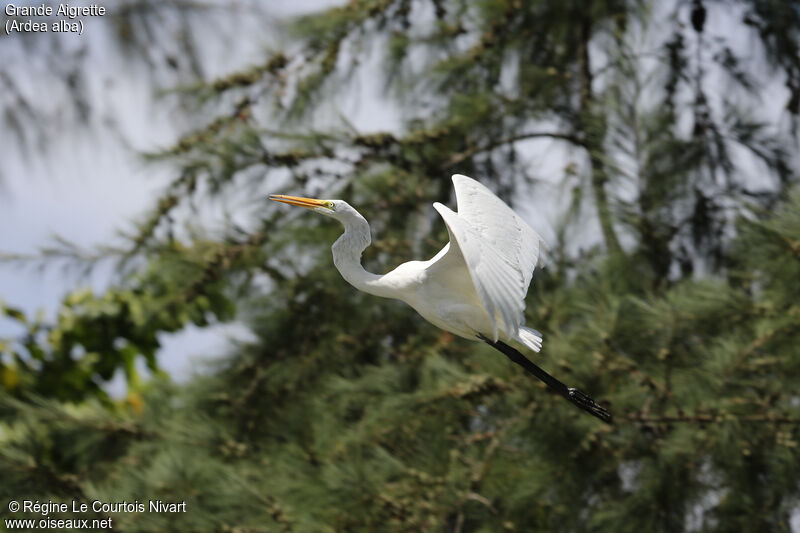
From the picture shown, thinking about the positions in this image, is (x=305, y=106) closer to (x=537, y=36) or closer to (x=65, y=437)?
(x=537, y=36)

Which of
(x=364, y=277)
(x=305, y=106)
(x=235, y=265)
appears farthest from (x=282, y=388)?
(x=364, y=277)

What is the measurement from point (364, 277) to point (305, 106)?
6.01 ft

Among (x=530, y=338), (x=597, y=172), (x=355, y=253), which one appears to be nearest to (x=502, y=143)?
(x=597, y=172)

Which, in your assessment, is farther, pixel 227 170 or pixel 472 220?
pixel 227 170

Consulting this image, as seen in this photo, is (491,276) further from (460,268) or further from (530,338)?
(530,338)

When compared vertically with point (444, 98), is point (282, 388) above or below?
below

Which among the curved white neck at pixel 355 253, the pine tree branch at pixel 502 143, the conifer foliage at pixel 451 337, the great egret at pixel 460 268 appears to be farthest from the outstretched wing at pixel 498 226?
the pine tree branch at pixel 502 143

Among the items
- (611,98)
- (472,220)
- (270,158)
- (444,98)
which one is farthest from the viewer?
(444,98)

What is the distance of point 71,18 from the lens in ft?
8.68

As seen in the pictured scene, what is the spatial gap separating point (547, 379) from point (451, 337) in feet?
4.36

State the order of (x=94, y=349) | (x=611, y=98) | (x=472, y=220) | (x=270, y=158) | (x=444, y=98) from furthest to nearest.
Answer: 1. (x=94, y=349)
2. (x=444, y=98)
3. (x=611, y=98)
4. (x=270, y=158)
5. (x=472, y=220)

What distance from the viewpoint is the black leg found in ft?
3.31

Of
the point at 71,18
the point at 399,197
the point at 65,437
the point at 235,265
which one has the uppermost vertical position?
the point at 71,18

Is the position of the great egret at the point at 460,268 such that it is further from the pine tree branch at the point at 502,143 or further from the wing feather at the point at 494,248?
the pine tree branch at the point at 502,143
